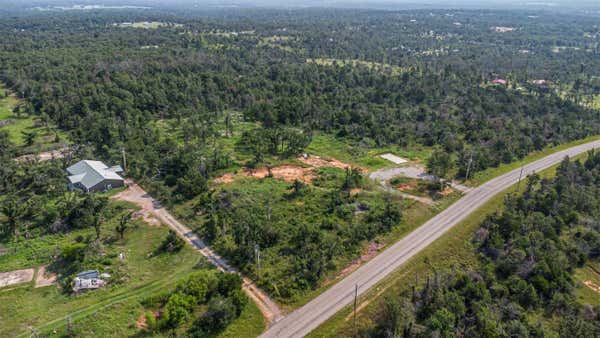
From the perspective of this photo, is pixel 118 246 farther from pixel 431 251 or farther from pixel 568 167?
pixel 568 167

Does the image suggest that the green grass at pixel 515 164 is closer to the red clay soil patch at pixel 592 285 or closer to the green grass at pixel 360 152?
the green grass at pixel 360 152

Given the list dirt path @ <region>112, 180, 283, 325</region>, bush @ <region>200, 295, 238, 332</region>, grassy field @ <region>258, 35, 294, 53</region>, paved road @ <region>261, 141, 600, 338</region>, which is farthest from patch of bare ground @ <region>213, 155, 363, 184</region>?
grassy field @ <region>258, 35, 294, 53</region>

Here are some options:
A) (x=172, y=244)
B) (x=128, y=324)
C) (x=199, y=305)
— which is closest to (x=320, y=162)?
(x=172, y=244)

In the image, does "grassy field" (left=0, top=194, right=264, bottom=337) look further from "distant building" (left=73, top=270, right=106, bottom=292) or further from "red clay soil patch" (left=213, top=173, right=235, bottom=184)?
"red clay soil patch" (left=213, top=173, right=235, bottom=184)

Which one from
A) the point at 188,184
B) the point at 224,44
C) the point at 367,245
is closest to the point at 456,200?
the point at 367,245

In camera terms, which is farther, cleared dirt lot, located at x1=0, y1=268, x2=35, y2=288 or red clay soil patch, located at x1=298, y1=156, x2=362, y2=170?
red clay soil patch, located at x1=298, y1=156, x2=362, y2=170

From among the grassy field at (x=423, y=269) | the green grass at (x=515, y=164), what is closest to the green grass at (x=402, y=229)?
the grassy field at (x=423, y=269)
